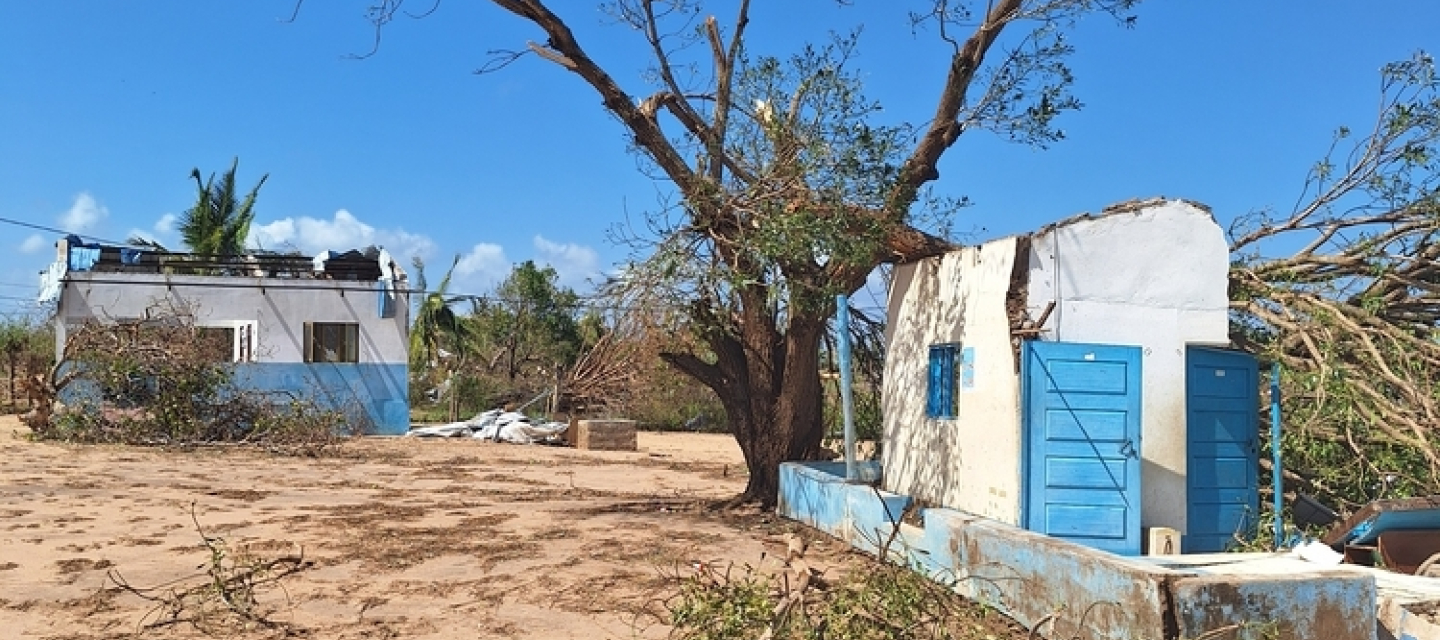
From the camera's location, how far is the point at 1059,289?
9227 mm

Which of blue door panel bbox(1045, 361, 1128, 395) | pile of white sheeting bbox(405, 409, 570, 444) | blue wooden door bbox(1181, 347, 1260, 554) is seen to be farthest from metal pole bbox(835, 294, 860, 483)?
pile of white sheeting bbox(405, 409, 570, 444)

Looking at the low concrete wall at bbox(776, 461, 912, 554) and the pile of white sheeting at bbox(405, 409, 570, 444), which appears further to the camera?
the pile of white sheeting at bbox(405, 409, 570, 444)

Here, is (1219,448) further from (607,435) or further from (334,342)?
(334,342)

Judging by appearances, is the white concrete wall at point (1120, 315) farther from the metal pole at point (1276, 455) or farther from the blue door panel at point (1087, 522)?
the metal pole at point (1276, 455)

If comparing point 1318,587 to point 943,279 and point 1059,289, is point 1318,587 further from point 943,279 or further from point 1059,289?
point 943,279

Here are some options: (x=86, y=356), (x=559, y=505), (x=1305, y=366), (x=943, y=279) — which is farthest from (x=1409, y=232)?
(x=86, y=356)

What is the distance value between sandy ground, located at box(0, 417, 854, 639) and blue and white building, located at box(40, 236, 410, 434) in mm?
6503

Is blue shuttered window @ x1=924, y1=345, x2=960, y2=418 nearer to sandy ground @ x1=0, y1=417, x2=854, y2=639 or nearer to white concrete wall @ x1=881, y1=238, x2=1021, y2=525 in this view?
white concrete wall @ x1=881, y1=238, x2=1021, y2=525

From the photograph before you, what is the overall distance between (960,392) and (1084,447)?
1.44m

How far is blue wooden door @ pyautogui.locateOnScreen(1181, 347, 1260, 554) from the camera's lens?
372 inches

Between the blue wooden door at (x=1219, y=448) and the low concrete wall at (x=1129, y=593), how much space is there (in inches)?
107

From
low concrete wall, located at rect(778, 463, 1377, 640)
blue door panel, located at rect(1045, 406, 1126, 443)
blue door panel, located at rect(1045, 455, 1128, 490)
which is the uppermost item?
blue door panel, located at rect(1045, 406, 1126, 443)

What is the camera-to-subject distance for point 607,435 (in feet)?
78.8

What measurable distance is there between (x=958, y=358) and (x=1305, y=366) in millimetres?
2794
